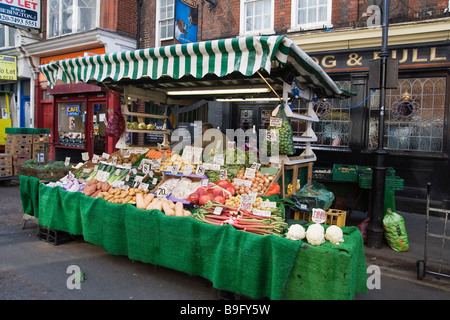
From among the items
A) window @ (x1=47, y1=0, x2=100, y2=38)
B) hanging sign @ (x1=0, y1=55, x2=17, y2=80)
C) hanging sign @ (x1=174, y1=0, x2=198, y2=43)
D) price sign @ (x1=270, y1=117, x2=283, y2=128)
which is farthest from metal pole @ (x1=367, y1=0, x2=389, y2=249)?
hanging sign @ (x1=0, y1=55, x2=17, y2=80)

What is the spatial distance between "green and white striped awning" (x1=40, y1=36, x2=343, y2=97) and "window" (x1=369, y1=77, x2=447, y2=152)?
2.73 m

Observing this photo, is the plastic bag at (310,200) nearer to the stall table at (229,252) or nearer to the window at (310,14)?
the stall table at (229,252)

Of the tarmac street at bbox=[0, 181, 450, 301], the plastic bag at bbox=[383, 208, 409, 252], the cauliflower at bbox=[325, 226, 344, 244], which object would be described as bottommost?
the tarmac street at bbox=[0, 181, 450, 301]

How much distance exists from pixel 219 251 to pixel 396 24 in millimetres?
7503

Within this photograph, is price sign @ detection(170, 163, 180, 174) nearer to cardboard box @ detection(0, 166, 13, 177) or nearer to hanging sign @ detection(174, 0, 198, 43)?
hanging sign @ detection(174, 0, 198, 43)

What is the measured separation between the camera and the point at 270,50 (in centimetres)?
404

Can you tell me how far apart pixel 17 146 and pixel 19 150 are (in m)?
0.15

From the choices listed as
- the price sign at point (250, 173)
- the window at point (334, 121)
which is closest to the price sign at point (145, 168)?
the price sign at point (250, 173)

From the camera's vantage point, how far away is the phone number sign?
42.7ft

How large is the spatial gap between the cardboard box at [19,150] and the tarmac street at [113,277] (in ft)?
19.7

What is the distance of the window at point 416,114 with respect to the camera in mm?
8047

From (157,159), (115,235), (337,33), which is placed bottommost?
(115,235)
